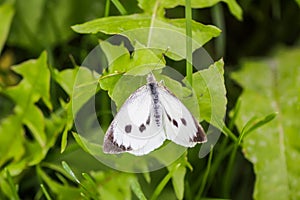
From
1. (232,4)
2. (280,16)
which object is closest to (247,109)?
(232,4)

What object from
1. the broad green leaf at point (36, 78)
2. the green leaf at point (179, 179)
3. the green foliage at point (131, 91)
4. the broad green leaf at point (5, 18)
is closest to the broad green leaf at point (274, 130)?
the green foliage at point (131, 91)

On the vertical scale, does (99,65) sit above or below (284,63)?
above

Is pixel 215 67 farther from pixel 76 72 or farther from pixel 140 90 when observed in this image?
pixel 76 72

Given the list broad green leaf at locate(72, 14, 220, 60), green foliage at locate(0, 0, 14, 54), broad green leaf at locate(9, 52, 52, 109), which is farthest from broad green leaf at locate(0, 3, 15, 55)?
broad green leaf at locate(72, 14, 220, 60)

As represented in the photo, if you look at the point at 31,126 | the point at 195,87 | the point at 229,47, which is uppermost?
the point at 195,87

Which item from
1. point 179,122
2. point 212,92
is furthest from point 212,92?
point 179,122

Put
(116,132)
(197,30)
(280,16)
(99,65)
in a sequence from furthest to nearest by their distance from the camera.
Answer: (280,16) → (99,65) → (197,30) → (116,132)

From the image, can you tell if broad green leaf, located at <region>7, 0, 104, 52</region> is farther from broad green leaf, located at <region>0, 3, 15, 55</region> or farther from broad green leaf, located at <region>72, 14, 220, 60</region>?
broad green leaf, located at <region>72, 14, 220, 60</region>

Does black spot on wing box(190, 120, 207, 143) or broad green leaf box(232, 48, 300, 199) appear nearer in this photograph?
black spot on wing box(190, 120, 207, 143)
